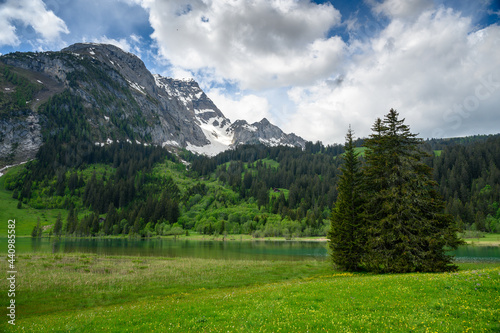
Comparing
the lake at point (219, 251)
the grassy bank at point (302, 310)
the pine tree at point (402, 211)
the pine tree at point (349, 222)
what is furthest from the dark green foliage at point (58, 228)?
the pine tree at point (402, 211)

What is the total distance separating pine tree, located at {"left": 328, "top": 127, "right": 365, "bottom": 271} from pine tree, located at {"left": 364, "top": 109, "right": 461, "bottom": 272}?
1778 mm

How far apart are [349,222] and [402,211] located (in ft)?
25.0

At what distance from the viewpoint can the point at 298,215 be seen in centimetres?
16975

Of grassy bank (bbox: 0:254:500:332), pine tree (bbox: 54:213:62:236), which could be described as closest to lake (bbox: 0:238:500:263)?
grassy bank (bbox: 0:254:500:332)

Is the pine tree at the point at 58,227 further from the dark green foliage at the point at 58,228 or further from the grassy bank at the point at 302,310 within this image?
the grassy bank at the point at 302,310

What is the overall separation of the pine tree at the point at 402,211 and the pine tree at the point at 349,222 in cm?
178

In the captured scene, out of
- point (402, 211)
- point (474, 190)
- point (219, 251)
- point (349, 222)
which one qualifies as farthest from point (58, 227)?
point (474, 190)

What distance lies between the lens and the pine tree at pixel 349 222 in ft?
121

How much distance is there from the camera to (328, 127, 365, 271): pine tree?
36.8 m

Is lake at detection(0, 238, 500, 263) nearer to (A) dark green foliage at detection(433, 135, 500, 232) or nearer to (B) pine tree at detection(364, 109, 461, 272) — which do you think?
(B) pine tree at detection(364, 109, 461, 272)

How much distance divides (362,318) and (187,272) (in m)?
34.0

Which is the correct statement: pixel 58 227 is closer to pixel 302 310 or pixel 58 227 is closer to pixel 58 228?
pixel 58 228

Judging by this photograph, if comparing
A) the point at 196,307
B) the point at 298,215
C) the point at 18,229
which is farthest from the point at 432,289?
the point at 18,229

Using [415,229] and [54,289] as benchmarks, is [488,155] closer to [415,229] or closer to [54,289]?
[415,229]
